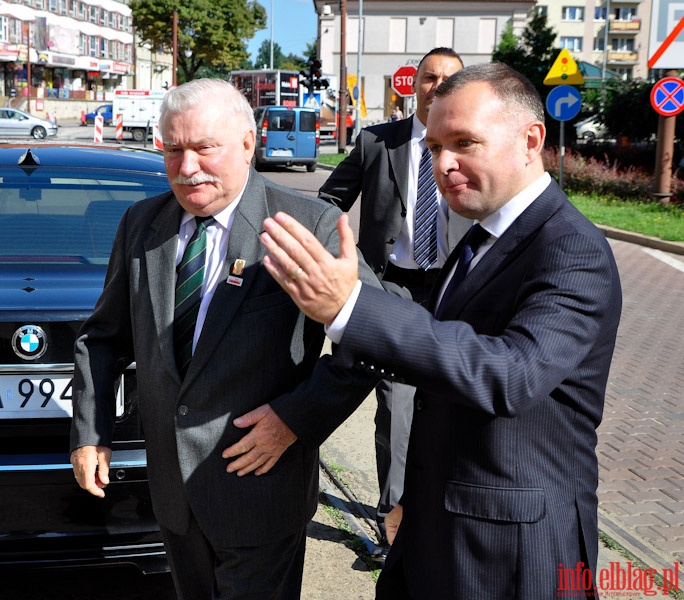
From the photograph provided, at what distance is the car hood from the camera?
3094 mm

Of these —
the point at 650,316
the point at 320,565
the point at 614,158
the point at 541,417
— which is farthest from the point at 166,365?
the point at 614,158

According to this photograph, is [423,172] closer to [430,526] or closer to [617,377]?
[430,526]

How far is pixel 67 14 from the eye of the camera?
7188cm

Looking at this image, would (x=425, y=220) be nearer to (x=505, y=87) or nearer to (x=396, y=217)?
(x=396, y=217)

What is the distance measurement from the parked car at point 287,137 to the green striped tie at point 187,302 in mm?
27431

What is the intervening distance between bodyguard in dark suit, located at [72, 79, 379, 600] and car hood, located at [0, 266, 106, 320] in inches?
27.0

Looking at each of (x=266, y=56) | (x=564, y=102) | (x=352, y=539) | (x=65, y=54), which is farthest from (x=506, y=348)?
(x=266, y=56)

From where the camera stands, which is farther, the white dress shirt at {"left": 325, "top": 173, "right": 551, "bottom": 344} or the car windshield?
the car windshield

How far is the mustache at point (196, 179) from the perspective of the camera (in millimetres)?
2330

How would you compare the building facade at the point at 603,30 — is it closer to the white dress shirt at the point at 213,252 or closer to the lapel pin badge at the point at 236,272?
the white dress shirt at the point at 213,252

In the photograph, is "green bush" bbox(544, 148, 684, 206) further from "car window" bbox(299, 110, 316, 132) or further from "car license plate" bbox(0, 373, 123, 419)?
"car license plate" bbox(0, 373, 123, 419)

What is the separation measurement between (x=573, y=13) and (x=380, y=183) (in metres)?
85.2

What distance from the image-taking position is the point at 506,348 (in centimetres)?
165

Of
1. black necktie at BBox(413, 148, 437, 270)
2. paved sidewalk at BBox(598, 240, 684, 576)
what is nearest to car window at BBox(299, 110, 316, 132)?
paved sidewalk at BBox(598, 240, 684, 576)
